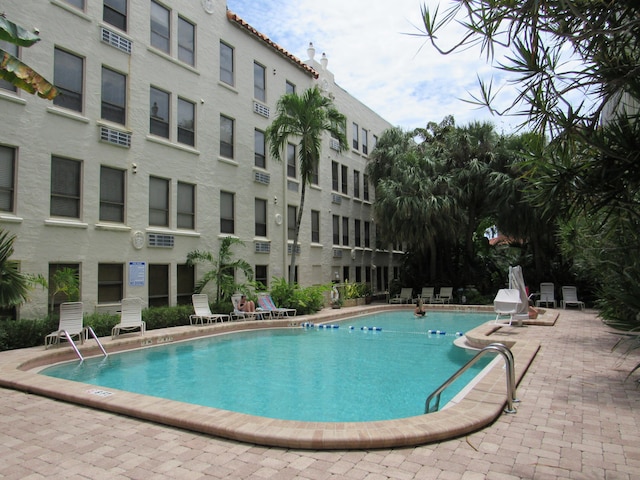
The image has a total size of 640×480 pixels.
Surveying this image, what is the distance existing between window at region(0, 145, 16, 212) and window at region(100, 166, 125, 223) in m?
2.59

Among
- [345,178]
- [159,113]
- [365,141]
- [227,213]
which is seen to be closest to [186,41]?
[159,113]

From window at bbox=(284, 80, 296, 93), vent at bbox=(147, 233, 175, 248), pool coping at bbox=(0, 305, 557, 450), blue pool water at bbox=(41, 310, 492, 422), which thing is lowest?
blue pool water at bbox=(41, 310, 492, 422)

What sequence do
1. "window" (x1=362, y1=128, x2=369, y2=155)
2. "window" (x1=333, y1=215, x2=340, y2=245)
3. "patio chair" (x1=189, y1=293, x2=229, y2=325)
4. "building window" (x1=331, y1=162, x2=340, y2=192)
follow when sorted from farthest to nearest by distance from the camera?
"window" (x1=362, y1=128, x2=369, y2=155) < "building window" (x1=331, y1=162, x2=340, y2=192) < "window" (x1=333, y1=215, x2=340, y2=245) < "patio chair" (x1=189, y1=293, x2=229, y2=325)

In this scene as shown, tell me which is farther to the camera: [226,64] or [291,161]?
[291,161]

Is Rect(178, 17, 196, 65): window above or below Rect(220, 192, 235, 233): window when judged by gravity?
above

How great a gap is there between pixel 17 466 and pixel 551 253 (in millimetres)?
27176

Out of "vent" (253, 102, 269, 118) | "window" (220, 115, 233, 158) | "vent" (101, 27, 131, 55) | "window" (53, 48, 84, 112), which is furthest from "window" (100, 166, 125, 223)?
"vent" (253, 102, 269, 118)

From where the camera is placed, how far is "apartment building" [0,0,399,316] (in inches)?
499

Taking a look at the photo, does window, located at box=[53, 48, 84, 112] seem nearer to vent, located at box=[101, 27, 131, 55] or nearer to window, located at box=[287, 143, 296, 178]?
vent, located at box=[101, 27, 131, 55]

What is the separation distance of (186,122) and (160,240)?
16.5ft

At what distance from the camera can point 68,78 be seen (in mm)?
13672

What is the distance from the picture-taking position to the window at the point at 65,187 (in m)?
13.2

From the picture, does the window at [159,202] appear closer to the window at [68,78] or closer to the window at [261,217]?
the window at [68,78]

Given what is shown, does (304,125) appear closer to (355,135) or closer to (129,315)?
(129,315)
